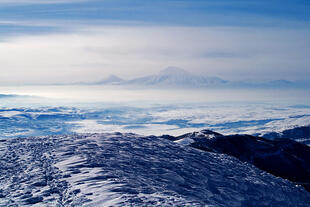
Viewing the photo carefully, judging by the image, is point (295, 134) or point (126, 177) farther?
point (295, 134)

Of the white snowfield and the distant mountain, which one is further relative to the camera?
the distant mountain

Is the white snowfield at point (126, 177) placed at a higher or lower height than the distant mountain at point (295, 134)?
higher

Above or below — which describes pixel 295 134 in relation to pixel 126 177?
below

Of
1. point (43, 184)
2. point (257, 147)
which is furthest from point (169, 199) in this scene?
point (257, 147)

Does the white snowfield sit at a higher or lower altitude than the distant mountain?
higher

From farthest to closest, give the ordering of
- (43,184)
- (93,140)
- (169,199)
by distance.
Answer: (93,140)
(43,184)
(169,199)

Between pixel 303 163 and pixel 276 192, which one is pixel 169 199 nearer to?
pixel 276 192

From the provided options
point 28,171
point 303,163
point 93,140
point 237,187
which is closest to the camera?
point 28,171

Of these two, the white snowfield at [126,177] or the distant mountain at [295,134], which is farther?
the distant mountain at [295,134]
